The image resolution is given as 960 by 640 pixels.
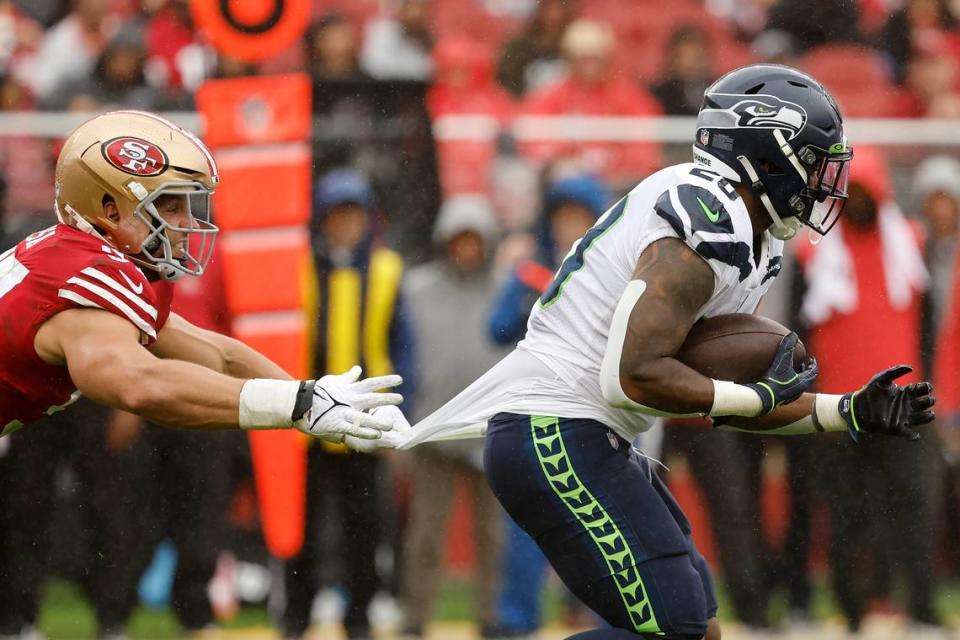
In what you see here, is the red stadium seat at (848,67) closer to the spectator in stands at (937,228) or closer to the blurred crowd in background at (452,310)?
the blurred crowd in background at (452,310)

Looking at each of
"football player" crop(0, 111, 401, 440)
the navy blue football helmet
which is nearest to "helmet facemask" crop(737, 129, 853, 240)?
the navy blue football helmet

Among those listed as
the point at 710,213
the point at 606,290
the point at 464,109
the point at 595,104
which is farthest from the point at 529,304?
the point at 710,213

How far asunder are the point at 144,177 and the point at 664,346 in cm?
135

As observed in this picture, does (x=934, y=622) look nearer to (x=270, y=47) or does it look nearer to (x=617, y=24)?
(x=617, y=24)

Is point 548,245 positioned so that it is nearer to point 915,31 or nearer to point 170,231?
point 915,31

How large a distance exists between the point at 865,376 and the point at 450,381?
5.74ft

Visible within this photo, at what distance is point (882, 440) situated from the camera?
607 centimetres

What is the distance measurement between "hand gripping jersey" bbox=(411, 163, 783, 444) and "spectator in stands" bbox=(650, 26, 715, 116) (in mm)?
2493

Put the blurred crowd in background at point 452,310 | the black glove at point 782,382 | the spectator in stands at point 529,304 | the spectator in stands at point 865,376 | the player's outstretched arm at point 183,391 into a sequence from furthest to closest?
the spectator in stands at point 865,376 < the blurred crowd in background at point 452,310 < the spectator in stands at point 529,304 < the black glove at point 782,382 < the player's outstretched arm at point 183,391

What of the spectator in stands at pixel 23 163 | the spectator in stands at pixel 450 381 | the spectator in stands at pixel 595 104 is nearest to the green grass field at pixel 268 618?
the spectator in stands at pixel 450 381

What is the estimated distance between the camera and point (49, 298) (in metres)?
3.31

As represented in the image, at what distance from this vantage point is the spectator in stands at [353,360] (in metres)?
5.91

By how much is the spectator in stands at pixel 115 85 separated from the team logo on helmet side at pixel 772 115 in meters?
3.16

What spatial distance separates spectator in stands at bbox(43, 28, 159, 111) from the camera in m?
6.10
